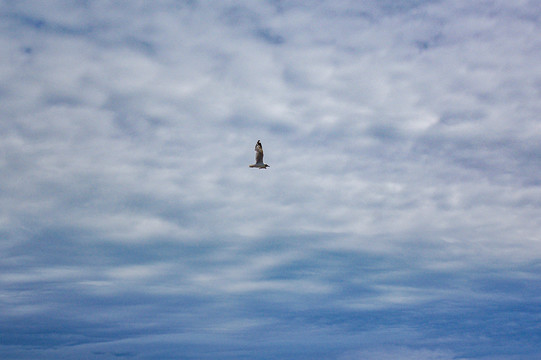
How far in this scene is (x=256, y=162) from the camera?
34656 millimetres
